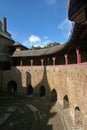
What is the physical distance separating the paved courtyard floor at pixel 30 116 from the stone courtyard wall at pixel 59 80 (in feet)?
5.99

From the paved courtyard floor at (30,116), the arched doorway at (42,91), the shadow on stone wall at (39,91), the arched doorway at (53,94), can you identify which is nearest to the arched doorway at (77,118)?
the paved courtyard floor at (30,116)

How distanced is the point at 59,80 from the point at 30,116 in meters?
6.72

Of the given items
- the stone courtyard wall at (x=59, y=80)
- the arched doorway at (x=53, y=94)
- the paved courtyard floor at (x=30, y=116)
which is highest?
the stone courtyard wall at (x=59, y=80)

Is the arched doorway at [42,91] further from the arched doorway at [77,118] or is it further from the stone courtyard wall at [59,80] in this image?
the arched doorway at [77,118]

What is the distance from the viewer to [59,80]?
2653 cm

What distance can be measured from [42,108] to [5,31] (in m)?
24.1

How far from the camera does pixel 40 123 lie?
64.5ft

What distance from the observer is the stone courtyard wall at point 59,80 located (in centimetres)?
1588

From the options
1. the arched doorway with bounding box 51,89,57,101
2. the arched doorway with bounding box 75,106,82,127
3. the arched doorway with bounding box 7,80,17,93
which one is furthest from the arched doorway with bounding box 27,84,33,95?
the arched doorway with bounding box 75,106,82,127

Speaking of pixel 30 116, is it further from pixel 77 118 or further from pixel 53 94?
pixel 53 94

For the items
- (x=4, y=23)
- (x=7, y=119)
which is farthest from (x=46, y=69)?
(x=4, y=23)

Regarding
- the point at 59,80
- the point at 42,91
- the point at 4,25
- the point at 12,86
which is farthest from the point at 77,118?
the point at 4,25

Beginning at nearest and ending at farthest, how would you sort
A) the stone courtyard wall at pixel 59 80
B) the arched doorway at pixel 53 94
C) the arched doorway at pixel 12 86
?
1. the stone courtyard wall at pixel 59 80
2. the arched doorway at pixel 53 94
3. the arched doorway at pixel 12 86

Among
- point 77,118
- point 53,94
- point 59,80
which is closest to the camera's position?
point 77,118
